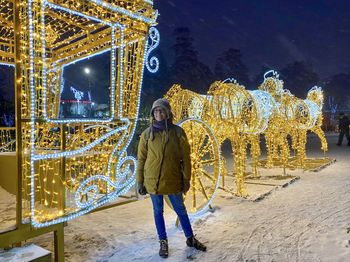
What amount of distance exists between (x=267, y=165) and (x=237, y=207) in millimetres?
4713

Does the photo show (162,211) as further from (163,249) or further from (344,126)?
(344,126)

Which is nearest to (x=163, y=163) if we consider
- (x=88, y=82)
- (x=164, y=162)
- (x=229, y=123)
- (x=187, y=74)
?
(x=164, y=162)

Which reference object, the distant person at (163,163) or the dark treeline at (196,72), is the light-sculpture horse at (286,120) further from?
the dark treeline at (196,72)

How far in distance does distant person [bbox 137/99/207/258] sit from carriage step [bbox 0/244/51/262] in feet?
4.20

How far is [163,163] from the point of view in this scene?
383cm

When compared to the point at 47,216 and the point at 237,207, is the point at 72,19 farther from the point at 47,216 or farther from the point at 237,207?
the point at 237,207

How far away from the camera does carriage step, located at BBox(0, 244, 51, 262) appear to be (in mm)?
2969

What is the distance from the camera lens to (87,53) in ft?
18.3

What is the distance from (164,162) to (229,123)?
2881 mm

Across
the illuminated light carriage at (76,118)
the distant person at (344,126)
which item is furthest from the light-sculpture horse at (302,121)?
the distant person at (344,126)

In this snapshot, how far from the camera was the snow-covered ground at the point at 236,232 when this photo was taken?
3.96 metres

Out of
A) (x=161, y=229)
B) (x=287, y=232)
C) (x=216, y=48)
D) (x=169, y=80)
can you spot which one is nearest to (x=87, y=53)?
(x=161, y=229)

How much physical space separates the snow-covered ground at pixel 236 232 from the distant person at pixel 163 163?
65 centimetres

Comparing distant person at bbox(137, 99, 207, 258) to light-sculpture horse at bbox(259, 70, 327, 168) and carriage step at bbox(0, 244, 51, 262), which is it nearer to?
carriage step at bbox(0, 244, 51, 262)
